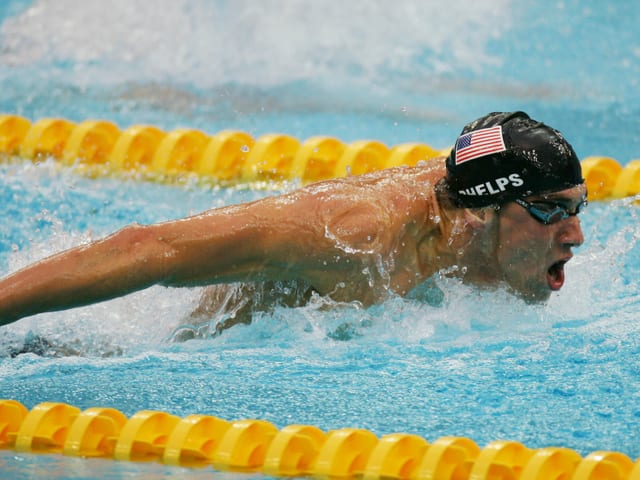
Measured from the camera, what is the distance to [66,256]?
8.65ft

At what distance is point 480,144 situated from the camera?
2926mm

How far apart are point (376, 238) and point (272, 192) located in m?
2.08

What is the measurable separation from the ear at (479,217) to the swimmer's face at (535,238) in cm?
3

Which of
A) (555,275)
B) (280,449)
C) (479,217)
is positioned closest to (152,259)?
(280,449)

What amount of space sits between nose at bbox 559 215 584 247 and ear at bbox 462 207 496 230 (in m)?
0.19

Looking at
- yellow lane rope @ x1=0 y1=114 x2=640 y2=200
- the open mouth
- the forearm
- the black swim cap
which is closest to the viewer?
the forearm

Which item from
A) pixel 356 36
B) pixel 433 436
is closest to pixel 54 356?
pixel 433 436

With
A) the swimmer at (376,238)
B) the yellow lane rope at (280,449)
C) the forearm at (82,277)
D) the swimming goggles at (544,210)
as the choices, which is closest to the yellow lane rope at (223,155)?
the swimmer at (376,238)

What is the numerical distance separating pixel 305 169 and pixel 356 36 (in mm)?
2818

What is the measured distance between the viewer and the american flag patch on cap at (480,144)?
291 cm

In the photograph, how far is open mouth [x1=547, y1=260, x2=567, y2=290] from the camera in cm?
302

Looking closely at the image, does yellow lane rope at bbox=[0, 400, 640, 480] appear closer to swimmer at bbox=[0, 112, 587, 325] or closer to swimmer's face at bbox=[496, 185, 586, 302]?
swimmer at bbox=[0, 112, 587, 325]

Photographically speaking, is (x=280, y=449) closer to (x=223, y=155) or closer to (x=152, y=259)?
(x=152, y=259)

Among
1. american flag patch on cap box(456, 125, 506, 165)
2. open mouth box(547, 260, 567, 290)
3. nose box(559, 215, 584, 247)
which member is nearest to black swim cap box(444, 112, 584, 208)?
american flag patch on cap box(456, 125, 506, 165)
